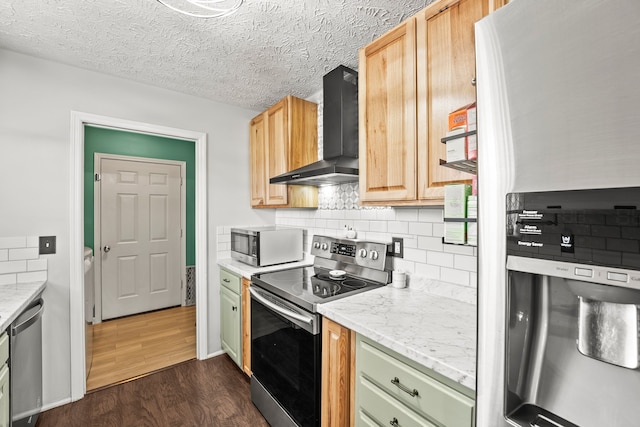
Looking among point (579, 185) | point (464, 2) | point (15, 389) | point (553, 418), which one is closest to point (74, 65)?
point (15, 389)

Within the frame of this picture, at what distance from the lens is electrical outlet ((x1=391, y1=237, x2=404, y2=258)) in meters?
1.84

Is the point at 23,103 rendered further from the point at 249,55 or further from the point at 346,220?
the point at 346,220

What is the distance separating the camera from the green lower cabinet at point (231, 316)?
233 cm

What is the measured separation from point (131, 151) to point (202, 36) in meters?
2.47

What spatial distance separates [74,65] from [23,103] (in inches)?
16.2

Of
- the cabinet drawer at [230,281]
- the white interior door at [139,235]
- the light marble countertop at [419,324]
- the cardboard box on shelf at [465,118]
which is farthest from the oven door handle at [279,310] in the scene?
the white interior door at [139,235]

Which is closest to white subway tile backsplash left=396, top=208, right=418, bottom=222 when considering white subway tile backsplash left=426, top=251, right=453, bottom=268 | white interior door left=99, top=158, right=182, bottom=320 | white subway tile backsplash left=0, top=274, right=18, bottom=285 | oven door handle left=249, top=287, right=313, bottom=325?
white subway tile backsplash left=426, top=251, right=453, bottom=268

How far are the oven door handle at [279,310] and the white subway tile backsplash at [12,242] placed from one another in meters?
1.50

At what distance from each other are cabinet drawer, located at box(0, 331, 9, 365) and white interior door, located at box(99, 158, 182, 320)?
233 centimetres

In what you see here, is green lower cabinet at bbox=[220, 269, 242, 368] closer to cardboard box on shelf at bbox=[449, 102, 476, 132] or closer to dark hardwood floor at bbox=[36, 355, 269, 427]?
dark hardwood floor at bbox=[36, 355, 269, 427]

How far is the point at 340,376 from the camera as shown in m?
1.34

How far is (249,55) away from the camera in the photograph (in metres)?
1.90

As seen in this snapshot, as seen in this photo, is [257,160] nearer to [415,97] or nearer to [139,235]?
[415,97]

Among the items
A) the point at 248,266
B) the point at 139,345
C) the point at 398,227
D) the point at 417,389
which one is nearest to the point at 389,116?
the point at 398,227
